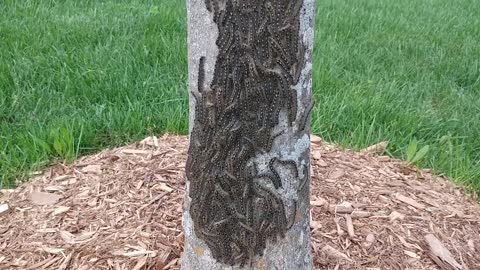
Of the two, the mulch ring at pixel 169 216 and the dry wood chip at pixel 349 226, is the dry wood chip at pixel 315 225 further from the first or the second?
the dry wood chip at pixel 349 226

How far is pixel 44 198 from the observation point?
8.89ft

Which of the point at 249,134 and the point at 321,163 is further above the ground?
the point at 249,134

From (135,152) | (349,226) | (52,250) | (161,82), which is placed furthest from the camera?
(161,82)

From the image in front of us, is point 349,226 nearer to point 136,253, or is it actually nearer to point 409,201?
point 409,201

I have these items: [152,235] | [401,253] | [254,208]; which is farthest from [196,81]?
[401,253]

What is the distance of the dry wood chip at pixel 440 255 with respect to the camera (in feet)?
7.74

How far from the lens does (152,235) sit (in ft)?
7.82

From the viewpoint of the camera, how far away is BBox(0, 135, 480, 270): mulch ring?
2326mm

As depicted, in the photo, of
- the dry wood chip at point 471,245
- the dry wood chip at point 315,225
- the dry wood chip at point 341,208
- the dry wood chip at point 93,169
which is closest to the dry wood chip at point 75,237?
the dry wood chip at point 93,169

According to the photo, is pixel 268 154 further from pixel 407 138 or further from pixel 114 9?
pixel 114 9

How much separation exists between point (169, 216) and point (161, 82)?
170cm

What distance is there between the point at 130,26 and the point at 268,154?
3.45 m

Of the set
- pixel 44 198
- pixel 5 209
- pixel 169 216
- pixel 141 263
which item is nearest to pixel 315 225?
pixel 169 216

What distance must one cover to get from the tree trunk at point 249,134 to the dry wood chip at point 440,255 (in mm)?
623
